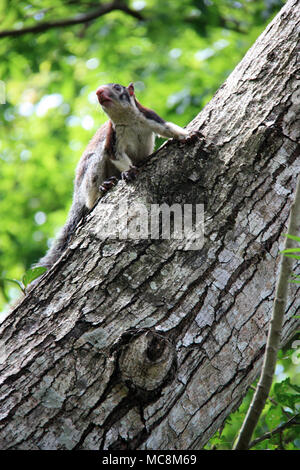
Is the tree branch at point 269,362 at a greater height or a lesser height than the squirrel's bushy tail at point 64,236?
greater

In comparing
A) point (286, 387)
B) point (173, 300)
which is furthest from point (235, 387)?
point (286, 387)

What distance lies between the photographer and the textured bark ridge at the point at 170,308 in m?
2.10

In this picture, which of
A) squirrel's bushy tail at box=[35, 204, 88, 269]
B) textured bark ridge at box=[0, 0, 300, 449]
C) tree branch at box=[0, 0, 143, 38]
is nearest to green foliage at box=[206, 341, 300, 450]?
textured bark ridge at box=[0, 0, 300, 449]

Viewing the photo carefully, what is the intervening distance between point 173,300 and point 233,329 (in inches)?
12.7

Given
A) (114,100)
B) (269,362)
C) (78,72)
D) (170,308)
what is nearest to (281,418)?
(170,308)

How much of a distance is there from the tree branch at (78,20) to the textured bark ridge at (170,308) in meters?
5.28

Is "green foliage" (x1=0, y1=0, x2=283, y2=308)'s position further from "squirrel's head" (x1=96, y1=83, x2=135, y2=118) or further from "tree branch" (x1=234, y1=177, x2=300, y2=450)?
"tree branch" (x1=234, y1=177, x2=300, y2=450)

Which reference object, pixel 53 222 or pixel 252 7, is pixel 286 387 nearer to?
pixel 53 222

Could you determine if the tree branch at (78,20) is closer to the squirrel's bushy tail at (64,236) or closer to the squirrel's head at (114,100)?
the squirrel's head at (114,100)

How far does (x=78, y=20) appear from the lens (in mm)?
7617

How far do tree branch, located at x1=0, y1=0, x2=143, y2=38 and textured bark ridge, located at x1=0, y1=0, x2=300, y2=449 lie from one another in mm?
5284

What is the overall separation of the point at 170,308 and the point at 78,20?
6.62 m

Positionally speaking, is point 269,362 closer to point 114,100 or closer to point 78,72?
point 114,100

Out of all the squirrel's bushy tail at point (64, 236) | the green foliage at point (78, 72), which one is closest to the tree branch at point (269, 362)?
the squirrel's bushy tail at point (64, 236)
